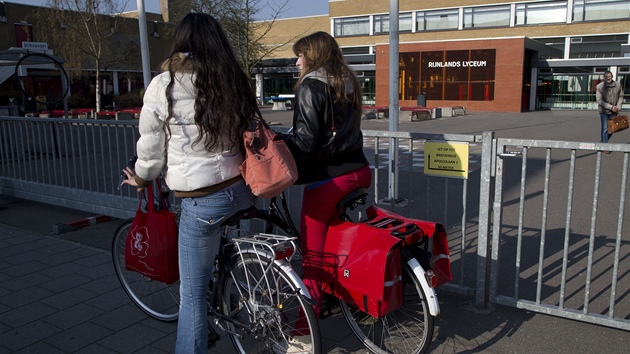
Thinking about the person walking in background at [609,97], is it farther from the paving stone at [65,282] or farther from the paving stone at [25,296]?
the paving stone at [25,296]

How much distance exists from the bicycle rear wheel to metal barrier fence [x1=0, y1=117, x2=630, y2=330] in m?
1.54

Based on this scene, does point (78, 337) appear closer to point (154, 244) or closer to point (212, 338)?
point (154, 244)

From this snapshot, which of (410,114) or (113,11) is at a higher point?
(113,11)

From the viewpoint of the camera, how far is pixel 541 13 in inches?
1746

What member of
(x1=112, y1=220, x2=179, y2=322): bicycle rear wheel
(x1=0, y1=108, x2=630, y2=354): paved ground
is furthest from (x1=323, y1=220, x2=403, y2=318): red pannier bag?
(x1=112, y1=220, x2=179, y2=322): bicycle rear wheel

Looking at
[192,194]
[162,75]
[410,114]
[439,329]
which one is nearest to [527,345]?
[439,329]

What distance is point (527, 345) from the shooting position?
3.48 meters

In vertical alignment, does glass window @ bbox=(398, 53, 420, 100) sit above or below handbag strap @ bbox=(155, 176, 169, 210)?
above

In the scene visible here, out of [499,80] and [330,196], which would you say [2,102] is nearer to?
[499,80]

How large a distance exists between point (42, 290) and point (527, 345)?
3965 mm

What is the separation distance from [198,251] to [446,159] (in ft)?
6.78

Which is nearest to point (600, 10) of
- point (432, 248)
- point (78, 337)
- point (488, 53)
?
point (488, 53)

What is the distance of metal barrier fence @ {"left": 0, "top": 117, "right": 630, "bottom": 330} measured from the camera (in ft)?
12.4

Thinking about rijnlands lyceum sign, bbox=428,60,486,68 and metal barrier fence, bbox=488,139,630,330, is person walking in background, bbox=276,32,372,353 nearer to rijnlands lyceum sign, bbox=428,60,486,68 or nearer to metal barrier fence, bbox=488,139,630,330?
metal barrier fence, bbox=488,139,630,330
